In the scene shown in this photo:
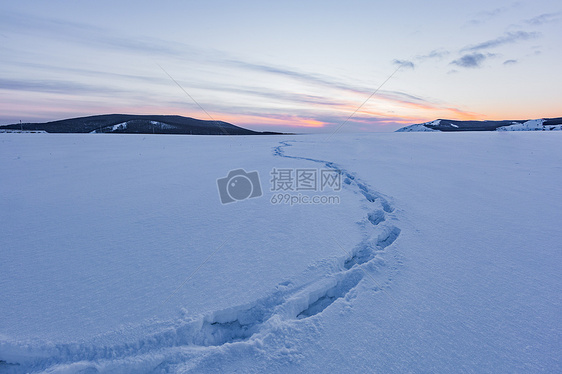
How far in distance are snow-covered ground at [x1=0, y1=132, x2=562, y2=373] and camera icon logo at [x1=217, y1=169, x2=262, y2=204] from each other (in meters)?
0.21

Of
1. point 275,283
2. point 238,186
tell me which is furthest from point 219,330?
point 238,186

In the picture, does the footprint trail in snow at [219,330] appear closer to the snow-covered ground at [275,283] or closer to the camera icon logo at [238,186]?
the snow-covered ground at [275,283]

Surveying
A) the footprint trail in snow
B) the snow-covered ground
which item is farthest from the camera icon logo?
→ the footprint trail in snow

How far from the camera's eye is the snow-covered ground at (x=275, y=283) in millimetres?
1404

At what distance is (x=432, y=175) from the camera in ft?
18.7

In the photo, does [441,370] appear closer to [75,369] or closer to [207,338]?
[207,338]

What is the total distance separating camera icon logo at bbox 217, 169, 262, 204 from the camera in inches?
157

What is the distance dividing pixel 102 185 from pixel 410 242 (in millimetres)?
4509

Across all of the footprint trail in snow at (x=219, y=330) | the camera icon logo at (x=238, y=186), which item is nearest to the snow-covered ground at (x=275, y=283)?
the footprint trail in snow at (x=219, y=330)

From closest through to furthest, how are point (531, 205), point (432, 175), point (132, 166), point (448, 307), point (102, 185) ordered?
point (448, 307) → point (531, 205) → point (102, 185) → point (432, 175) → point (132, 166)

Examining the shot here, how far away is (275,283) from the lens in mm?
1945

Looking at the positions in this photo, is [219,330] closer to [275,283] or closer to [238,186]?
[275,283]

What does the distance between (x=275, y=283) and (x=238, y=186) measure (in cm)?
275

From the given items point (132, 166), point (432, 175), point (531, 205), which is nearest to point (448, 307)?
point (531, 205)
